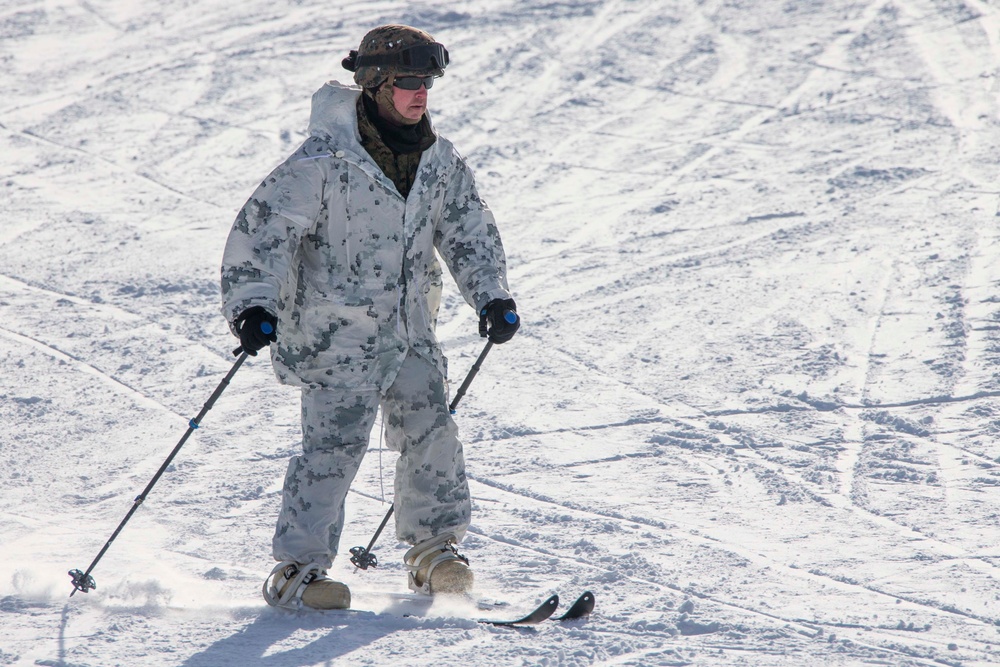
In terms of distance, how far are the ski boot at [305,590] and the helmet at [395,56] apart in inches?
55.5

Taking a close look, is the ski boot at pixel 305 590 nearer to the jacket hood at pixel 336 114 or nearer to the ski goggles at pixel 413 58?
the jacket hood at pixel 336 114

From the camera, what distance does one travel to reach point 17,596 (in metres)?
3.71

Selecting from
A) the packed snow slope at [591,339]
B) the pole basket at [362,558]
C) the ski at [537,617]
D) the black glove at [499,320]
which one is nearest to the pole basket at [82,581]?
the packed snow slope at [591,339]

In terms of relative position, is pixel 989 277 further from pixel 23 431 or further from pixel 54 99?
pixel 54 99

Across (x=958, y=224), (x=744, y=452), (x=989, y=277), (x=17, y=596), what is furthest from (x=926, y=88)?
(x=17, y=596)

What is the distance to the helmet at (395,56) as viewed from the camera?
3623 millimetres

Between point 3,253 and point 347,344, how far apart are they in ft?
16.8

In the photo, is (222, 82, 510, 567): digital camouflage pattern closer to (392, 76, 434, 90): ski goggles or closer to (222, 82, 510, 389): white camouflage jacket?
(222, 82, 510, 389): white camouflage jacket

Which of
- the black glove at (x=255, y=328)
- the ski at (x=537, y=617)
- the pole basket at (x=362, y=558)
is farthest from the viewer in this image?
the pole basket at (x=362, y=558)

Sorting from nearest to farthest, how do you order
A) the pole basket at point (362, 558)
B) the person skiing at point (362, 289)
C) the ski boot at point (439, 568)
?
1. the person skiing at point (362, 289)
2. the ski boot at point (439, 568)
3. the pole basket at point (362, 558)

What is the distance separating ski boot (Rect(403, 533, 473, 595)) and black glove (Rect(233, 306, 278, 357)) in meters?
0.87

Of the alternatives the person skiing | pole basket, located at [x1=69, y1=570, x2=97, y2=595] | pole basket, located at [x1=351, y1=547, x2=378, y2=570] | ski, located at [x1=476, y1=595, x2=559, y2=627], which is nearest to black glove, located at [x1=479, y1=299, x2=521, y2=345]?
the person skiing

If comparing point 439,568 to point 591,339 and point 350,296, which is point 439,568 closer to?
point 350,296

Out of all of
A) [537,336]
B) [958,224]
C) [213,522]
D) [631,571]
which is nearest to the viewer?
[631,571]
